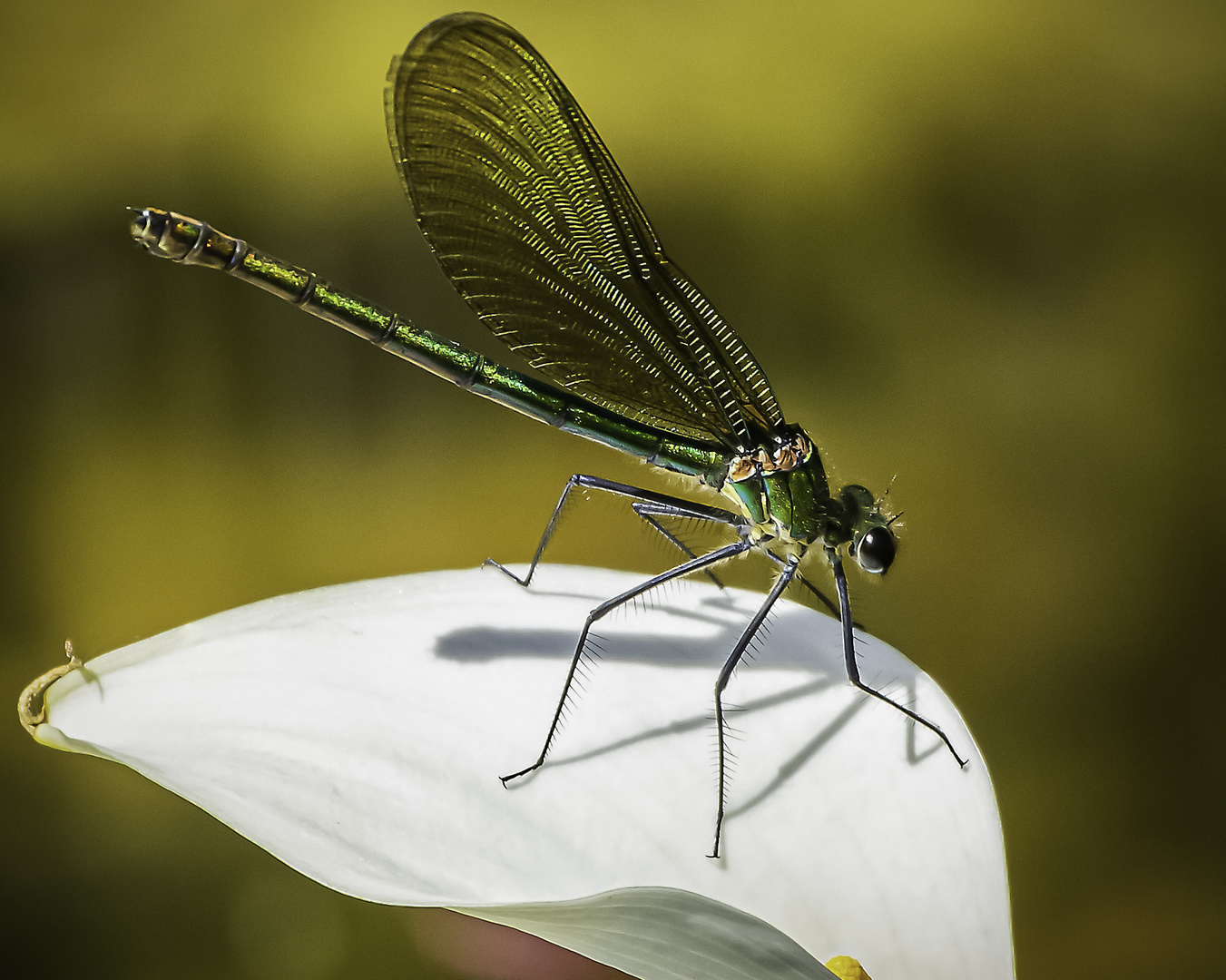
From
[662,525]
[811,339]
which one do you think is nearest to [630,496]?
[662,525]

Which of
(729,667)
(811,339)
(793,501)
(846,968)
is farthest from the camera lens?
(811,339)

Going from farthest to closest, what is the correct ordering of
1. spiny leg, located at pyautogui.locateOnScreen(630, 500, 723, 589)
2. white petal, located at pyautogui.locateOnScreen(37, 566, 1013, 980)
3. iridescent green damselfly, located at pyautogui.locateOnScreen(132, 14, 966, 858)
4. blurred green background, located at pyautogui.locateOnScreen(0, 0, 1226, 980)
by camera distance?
1. blurred green background, located at pyautogui.locateOnScreen(0, 0, 1226, 980)
2. spiny leg, located at pyautogui.locateOnScreen(630, 500, 723, 589)
3. iridescent green damselfly, located at pyautogui.locateOnScreen(132, 14, 966, 858)
4. white petal, located at pyautogui.locateOnScreen(37, 566, 1013, 980)

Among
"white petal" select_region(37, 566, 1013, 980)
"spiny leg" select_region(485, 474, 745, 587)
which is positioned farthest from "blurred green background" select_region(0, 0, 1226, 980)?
"white petal" select_region(37, 566, 1013, 980)

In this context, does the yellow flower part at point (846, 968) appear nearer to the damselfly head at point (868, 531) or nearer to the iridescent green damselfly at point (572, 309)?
the iridescent green damselfly at point (572, 309)

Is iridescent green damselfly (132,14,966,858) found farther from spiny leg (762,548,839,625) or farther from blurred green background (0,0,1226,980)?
blurred green background (0,0,1226,980)

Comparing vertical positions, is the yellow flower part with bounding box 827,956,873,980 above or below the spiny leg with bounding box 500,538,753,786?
below

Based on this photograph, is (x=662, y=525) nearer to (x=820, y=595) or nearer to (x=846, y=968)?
(x=820, y=595)

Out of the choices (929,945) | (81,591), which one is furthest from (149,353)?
(929,945)
